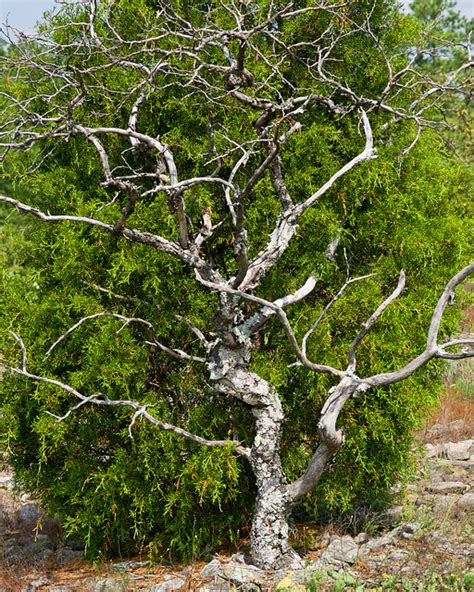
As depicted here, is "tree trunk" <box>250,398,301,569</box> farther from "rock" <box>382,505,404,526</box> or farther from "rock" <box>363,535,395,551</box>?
"rock" <box>382,505,404,526</box>

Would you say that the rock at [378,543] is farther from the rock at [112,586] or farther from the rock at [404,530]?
the rock at [112,586]

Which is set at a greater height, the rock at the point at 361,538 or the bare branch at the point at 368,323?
the bare branch at the point at 368,323

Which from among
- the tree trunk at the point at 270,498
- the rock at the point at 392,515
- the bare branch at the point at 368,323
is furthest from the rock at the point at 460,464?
the bare branch at the point at 368,323

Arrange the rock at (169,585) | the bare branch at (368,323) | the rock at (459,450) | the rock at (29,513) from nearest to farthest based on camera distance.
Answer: the bare branch at (368,323) → the rock at (169,585) → the rock at (29,513) → the rock at (459,450)

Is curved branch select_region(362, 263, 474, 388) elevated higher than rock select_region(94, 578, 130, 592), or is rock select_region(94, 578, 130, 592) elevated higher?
curved branch select_region(362, 263, 474, 388)

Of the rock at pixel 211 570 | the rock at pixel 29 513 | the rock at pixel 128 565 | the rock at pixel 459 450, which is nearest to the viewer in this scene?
the rock at pixel 211 570

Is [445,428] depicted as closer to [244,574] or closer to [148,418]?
[244,574]

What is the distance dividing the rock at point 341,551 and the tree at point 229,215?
355 millimetres

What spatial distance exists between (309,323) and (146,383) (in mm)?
1276

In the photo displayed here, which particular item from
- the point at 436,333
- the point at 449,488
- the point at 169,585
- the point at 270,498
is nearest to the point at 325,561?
the point at 270,498

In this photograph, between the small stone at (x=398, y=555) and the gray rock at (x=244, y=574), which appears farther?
the small stone at (x=398, y=555)

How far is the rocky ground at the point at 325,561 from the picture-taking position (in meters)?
4.33

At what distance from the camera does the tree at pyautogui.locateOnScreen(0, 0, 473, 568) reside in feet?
15.2

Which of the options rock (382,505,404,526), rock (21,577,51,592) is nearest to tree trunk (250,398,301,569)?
rock (382,505,404,526)
